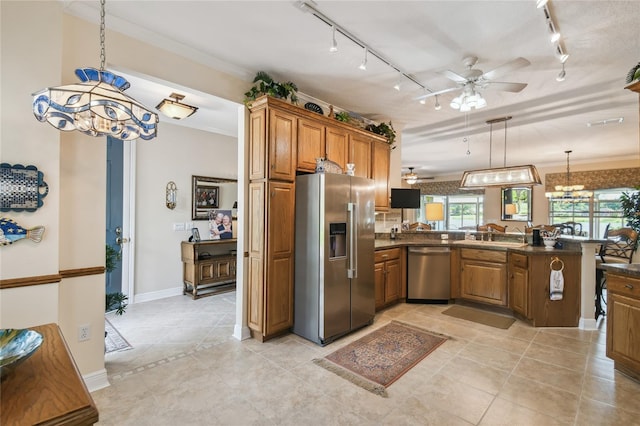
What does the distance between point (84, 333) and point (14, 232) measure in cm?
88

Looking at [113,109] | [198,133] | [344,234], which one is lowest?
[344,234]

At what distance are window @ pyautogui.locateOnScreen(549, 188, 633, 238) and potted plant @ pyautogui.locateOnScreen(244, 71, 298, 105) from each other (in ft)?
26.3

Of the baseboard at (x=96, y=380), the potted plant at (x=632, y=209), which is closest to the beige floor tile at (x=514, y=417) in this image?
the baseboard at (x=96, y=380)

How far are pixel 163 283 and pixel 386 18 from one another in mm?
4554

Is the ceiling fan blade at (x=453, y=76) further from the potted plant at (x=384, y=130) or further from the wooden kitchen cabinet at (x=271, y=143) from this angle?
the potted plant at (x=384, y=130)

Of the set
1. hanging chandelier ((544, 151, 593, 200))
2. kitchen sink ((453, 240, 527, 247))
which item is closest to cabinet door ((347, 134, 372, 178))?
kitchen sink ((453, 240, 527, 247))

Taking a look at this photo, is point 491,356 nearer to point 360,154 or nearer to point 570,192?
point 360,154

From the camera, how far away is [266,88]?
2.98 meters

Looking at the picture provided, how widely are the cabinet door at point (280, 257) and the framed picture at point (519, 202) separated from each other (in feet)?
25.2

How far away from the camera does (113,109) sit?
5.04ft

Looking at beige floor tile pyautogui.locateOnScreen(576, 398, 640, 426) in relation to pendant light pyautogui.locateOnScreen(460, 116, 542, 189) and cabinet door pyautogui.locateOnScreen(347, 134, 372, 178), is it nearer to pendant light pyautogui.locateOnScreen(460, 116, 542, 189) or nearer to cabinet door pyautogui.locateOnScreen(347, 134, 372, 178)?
pendant light pyautogui.locateOnScreen(460, 116, 542, 189)

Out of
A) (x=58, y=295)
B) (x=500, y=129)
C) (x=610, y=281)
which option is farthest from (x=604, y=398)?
(x=500, y=129)

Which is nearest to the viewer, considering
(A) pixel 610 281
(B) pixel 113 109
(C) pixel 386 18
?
(B) pixel 113 109

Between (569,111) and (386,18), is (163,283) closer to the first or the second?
(386,18)
